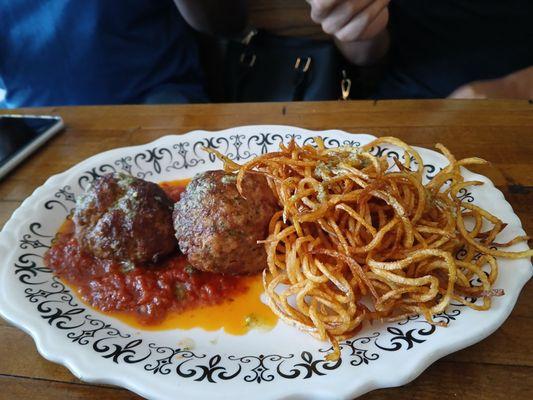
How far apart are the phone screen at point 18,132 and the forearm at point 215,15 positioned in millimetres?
1227

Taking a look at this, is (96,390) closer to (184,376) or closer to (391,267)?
(184,376)

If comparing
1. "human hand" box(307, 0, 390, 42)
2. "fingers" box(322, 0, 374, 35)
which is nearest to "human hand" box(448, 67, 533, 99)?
"human hand" box(307, 0, 390, 42)

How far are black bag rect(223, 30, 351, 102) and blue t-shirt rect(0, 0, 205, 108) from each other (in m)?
0.39

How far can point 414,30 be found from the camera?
269 centimetres

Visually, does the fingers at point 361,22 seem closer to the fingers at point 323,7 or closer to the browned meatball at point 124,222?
the fingers at point 323,7

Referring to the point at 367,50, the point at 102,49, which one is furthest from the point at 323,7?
the point at 102,49

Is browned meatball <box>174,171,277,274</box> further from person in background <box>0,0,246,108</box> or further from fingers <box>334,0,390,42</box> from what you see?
person in background <box>0,0,246,108</box>

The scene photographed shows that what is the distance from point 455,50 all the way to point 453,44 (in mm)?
40

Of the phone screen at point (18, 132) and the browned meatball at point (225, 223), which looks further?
the phone screen at point (18, 132)

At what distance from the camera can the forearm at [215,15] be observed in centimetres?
290

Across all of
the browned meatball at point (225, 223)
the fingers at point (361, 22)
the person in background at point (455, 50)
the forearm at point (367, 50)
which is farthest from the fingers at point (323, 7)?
the browned meatball at point (225, 223)

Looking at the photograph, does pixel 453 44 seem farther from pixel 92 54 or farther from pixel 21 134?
pixel 21 134

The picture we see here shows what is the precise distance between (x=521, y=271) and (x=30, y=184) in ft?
6.38

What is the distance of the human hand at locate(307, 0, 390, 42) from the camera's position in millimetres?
1860
